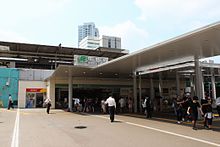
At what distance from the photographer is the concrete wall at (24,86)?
94.4 ft

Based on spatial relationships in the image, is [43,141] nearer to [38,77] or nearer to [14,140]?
[14,140]

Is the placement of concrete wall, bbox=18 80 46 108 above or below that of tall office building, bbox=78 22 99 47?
below

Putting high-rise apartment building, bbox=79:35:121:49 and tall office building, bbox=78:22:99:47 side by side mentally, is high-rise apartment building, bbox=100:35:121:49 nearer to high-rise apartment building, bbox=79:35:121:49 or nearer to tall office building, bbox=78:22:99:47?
high-rise apartment building, bbox=79:35:121:49

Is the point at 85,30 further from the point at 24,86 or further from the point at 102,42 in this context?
the point at 24,86

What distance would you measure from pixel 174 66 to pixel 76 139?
1170cm

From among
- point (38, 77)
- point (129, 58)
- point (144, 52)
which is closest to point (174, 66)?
point (129, 58)

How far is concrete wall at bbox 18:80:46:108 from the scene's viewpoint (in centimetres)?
2877

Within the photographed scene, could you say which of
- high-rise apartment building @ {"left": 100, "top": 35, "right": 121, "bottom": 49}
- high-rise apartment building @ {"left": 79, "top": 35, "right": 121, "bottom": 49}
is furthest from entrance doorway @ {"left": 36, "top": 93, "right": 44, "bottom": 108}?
high-rise apartment building @ {"left": 100, "top": 35, "right": 121, "bottom": 49}

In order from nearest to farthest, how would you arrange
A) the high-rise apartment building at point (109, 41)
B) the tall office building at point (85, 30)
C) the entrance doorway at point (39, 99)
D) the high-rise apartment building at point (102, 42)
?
1. the entrance doorway at point (39, 99)
2. the high-rise apartment building at point (109, 41)
3. the high-rise apartment building at point (102, 42)
4. the tall office building at point (85, 30)

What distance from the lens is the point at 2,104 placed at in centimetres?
2838

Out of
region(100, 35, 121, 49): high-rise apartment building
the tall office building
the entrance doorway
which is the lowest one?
the entrance doorway

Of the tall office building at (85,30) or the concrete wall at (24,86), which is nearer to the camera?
the concrete wall at (24,86)

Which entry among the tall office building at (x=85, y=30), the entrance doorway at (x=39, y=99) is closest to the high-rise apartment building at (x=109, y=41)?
the tall office building at (x=85, y=30)

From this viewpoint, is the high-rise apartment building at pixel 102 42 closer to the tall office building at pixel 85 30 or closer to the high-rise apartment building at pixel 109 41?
the high-rise apartment building at pixel 109 41
